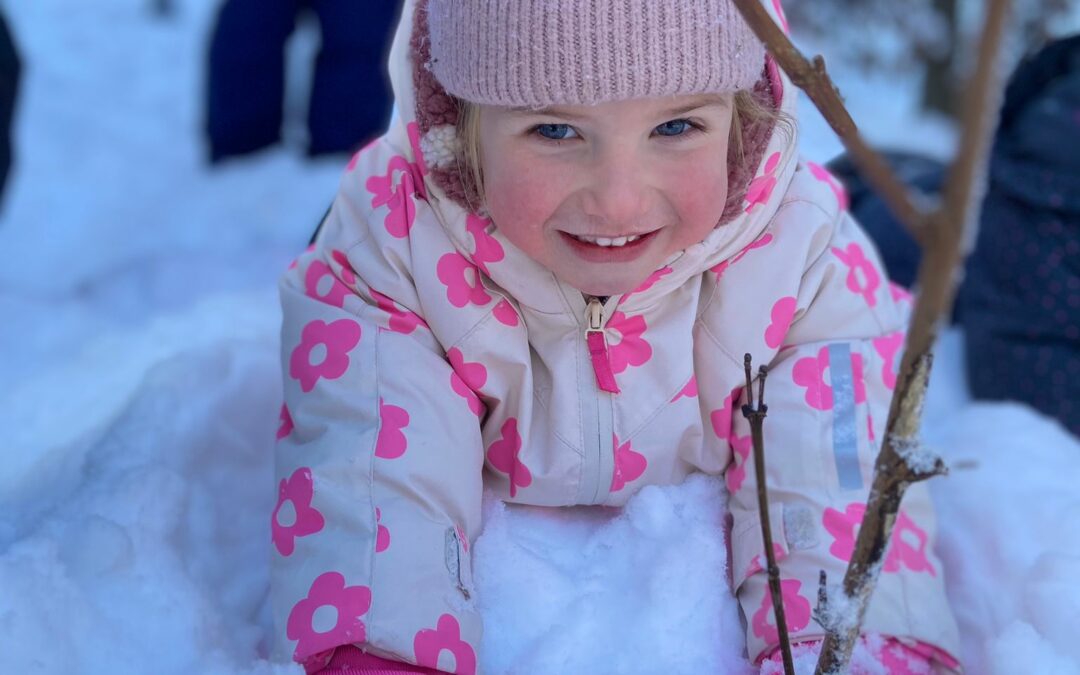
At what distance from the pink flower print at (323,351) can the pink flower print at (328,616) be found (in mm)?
272

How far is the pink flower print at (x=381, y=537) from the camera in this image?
124cm

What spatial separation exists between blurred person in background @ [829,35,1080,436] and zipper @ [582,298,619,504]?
111 cm

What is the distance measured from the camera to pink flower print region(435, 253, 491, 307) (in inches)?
55.0

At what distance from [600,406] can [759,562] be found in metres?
0.28

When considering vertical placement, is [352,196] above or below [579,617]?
above

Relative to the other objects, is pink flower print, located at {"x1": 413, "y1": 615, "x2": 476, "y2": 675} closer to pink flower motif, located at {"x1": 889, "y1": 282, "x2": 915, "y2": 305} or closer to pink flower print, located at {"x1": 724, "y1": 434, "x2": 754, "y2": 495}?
pink flower print, located at {"x1": 724, "y1": 434, "x2": 754, "y2": 495}

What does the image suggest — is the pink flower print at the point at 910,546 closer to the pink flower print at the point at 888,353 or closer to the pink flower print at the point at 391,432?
the pink flower print at the point at 888,353

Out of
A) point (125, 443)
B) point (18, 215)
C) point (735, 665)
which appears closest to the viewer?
point (735, 665)

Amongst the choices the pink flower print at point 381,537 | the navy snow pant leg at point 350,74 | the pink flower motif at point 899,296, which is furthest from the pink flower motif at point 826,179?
the navy snow pant leg at point 350,74

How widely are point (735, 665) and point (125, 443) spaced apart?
0.91 metres

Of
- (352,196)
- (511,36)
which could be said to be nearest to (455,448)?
(352,196)

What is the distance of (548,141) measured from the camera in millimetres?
1242

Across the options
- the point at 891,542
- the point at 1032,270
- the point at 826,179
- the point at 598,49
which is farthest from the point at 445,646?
the point at 1032,270

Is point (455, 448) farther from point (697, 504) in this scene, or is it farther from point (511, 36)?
Answer: point (511, 36)
